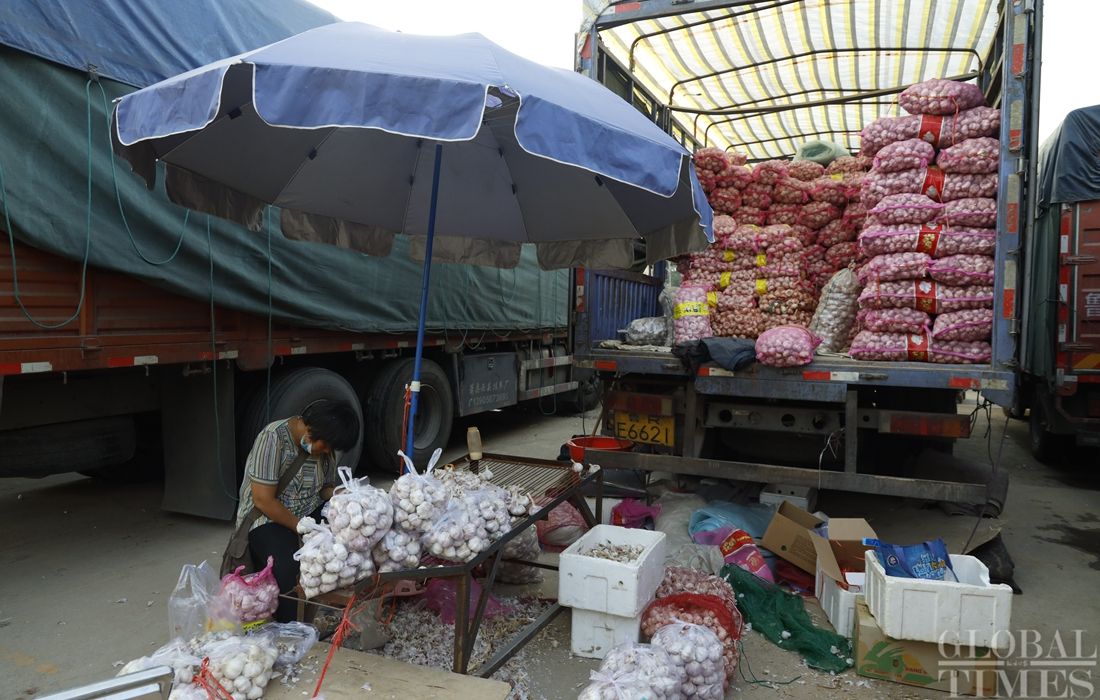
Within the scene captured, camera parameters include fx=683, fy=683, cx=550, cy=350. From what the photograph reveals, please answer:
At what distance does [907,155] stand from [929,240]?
2.26 ft

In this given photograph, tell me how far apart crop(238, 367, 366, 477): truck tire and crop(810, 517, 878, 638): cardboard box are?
3097 mm

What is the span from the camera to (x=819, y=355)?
4754 mm

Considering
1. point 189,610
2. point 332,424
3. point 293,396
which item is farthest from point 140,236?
point 189,610

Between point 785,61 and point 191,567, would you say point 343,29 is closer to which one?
point 191,567

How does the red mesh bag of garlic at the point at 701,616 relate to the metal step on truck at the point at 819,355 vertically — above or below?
below

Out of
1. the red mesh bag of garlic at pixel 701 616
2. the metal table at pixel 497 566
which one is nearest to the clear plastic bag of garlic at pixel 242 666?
the metal table at pixel 497 566

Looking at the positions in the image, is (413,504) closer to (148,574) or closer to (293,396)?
(148,574)

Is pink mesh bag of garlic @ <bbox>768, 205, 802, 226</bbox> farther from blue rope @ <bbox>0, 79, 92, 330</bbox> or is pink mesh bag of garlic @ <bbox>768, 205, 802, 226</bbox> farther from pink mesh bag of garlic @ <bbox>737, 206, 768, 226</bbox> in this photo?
blue rope @ <bbox>0, 79, 92, 330</bbox>

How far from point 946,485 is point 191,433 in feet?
16.1

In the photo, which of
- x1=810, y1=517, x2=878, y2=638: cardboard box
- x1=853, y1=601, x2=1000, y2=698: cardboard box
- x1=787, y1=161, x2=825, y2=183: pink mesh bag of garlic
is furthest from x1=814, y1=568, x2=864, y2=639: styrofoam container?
x1=787, y1=161, x2=825, y2=183: pink mesh bag of garlic

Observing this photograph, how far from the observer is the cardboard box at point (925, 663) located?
9.70 ft

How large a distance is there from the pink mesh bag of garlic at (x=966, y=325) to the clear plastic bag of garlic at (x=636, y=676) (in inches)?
115

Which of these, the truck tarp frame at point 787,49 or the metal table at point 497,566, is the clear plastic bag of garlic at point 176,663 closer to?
the metal table at point 497,566

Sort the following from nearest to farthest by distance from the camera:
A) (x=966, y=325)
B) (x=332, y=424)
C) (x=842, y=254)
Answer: (x=332, y=424), (x=966, y=325), (x=842, y=254)
